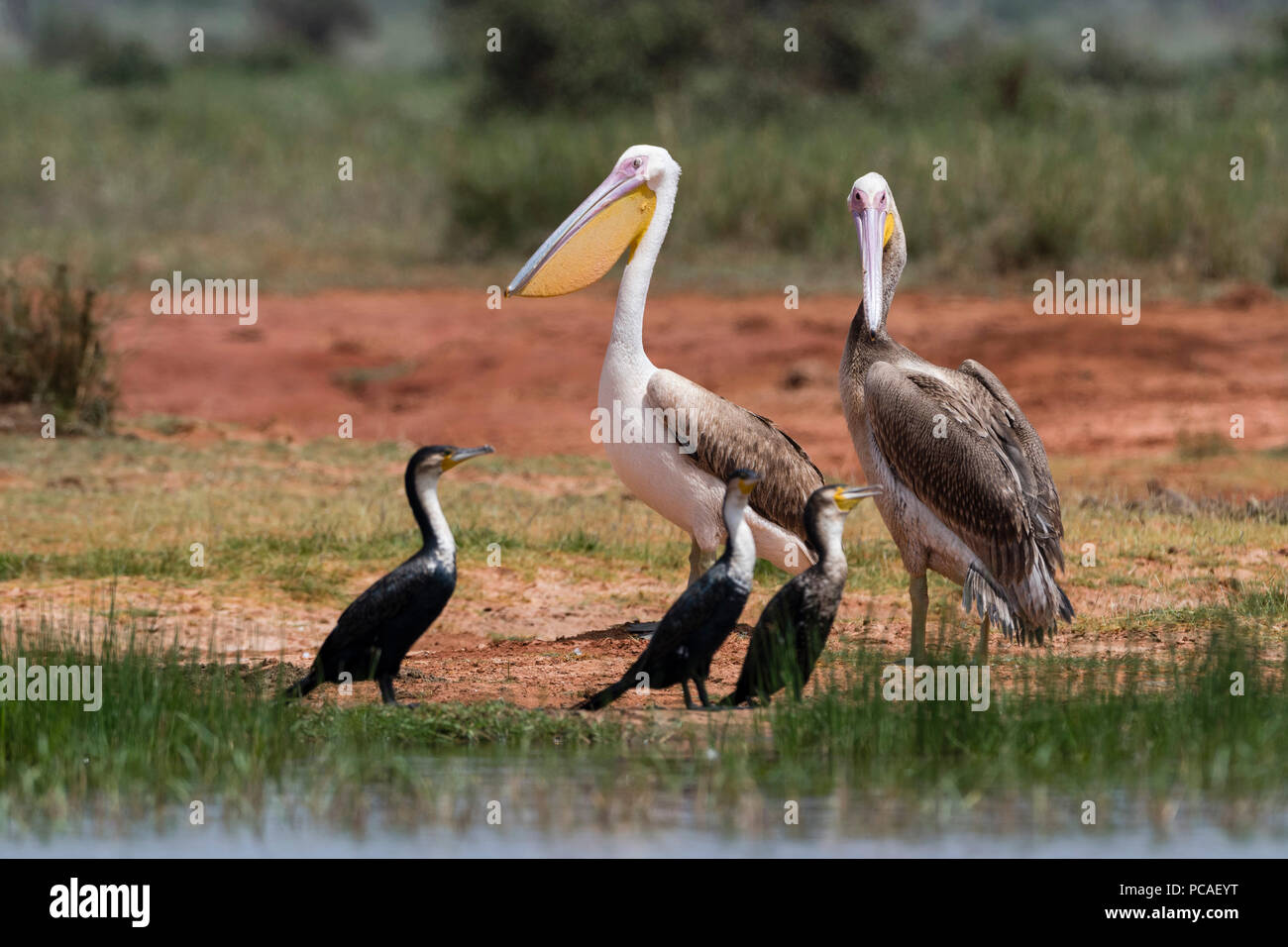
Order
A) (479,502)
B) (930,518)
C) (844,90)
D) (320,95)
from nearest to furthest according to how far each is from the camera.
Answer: (930,518) < (479,502) < (844,90) < (320,95)

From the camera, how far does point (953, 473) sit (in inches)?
278

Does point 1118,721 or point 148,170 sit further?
point 148,170

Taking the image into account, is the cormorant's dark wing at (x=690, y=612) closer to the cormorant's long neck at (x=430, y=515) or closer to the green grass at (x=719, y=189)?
the cormorant's long neck at (x=430, y=515)

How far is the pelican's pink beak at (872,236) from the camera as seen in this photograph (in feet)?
24.7

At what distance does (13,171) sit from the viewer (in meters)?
24.9

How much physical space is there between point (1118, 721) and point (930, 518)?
149 cm

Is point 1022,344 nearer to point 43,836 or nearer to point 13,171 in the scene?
point 43,836

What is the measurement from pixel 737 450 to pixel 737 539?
1.43 meters
